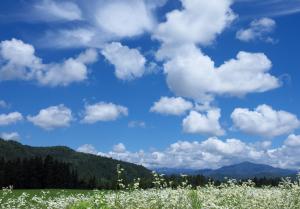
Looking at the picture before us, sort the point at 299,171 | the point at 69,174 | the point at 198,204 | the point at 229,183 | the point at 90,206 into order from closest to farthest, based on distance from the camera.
Result: the point at 90,206
the point at 198,204
the point at 299,171
the point at 229,183
the point at 69,174

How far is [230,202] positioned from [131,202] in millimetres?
2898

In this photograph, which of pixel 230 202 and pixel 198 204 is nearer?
pixel 198 204


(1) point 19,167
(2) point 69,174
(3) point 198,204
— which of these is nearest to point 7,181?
(1) point 19,167

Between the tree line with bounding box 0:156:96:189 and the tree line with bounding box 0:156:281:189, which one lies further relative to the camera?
the tree line with bounding box 0:156:96:189

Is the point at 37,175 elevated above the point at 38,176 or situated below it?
above

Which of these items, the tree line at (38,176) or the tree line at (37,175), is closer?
the tree line at (38,176)

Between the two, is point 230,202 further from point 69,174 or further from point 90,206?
point 69,174

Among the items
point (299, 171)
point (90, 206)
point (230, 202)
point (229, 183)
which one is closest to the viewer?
point (90, 206)

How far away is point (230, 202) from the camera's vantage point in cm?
1493

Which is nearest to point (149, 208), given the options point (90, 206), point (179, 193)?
point (179, 193)

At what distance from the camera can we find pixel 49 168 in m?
104

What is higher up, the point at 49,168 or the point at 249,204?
the point at 49,168

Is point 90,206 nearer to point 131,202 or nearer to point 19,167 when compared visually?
point 131,202

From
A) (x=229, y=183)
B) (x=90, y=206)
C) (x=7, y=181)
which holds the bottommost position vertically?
(x=90, y=206)
